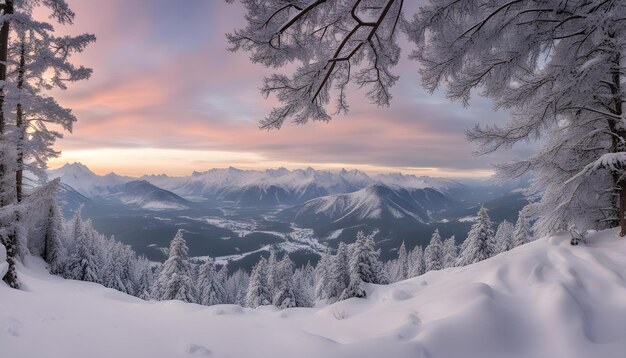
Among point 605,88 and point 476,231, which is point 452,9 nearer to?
point 605,88

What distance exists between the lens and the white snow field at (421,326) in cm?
414

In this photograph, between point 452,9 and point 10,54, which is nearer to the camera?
point 452,9

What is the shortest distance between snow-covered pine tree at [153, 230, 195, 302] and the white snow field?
2252 cm

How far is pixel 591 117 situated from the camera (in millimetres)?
7992

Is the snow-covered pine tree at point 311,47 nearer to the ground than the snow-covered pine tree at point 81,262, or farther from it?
farther from it

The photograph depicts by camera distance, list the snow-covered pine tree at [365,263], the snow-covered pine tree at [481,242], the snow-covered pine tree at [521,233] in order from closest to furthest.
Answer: the snow-covered pine tree at [365,263]
the snow-covered pine tree at [481,242]
the snow-covered pine tree at [521,233]

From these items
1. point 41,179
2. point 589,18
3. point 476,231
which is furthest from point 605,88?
point 476,231

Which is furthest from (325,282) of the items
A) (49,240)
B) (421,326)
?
(421,326)

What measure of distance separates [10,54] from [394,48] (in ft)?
52.2

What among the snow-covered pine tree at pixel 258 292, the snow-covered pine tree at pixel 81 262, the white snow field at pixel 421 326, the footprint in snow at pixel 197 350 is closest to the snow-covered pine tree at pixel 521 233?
the snow-covered pine tree at pixel 258 292

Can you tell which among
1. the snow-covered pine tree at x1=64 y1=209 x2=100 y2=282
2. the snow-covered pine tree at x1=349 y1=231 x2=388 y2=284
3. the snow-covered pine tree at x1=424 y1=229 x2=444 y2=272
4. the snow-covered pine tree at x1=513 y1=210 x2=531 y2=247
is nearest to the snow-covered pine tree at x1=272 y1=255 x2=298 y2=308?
the snow-covered pine tree at x1=349 y1=231 x2=388 y2=284

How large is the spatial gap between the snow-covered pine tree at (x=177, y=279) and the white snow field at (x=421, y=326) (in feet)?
73.9

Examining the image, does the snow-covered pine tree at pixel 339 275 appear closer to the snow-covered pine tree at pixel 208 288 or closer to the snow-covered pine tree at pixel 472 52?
the snow-covered pine tree at pixel 208 288

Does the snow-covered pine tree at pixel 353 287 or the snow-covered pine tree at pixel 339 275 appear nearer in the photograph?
the snow-covered pine tree at pixel 353 287
